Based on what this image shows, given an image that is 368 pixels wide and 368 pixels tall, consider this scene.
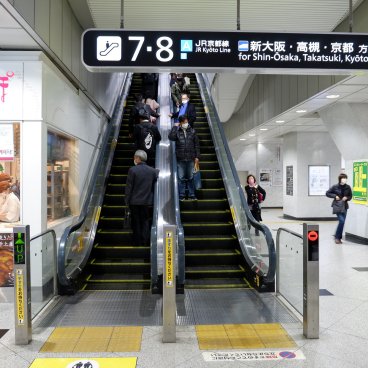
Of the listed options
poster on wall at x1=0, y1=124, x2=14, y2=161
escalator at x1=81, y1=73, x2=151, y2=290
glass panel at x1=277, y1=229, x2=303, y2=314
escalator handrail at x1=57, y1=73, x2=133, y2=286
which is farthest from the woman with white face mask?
poster on wall at x1=0, y1=124, x2=14, y2=161

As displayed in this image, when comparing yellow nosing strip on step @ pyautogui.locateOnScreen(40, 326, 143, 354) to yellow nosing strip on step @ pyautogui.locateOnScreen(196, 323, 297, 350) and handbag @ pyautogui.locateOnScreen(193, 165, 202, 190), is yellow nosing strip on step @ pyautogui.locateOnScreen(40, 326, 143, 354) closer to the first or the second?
yellow nosing strip on step @ pyautogui.locateOnScreen(196, 323, 297, 350)

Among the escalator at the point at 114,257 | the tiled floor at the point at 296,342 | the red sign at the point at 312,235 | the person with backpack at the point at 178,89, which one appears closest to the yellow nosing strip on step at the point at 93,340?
the tiled floor at the point at 296,342

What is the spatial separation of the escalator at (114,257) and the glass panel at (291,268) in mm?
1987

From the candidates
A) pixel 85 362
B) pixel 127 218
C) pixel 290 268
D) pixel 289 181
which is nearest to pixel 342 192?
pixel 290 268

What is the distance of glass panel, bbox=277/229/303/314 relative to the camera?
4.88 meters

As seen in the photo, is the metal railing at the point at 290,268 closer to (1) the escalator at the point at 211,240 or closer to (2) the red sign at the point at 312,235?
(2) the red sign at the point at 312,235

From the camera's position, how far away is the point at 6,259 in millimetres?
5766

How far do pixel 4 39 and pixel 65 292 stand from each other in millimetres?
3448

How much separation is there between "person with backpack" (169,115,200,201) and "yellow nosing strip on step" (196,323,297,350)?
3.88 metres

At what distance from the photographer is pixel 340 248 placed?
994 cm

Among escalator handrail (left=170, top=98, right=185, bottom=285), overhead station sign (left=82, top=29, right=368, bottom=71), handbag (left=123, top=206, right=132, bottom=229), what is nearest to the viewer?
overhead station sign (left=82, top=29, right=368, bottom=71)

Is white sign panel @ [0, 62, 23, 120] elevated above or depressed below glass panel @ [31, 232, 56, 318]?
above

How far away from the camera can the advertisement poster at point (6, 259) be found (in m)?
5.70

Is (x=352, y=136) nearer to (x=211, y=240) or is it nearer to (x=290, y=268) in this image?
(x=211, y=240)
